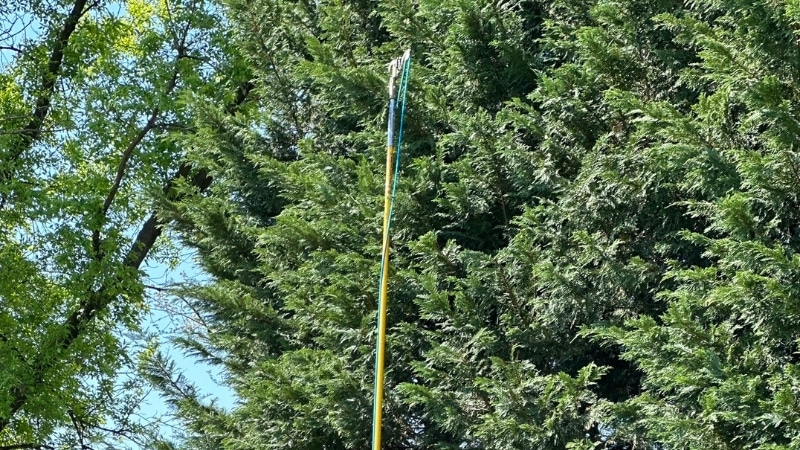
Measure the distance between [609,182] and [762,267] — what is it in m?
1.41

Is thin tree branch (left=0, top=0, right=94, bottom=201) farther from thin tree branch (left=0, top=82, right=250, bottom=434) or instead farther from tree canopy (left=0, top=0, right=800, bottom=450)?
thin tree branch (left=0, top=82, right=250, bottom=434)

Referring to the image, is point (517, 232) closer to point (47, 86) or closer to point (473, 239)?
point (473, 239)

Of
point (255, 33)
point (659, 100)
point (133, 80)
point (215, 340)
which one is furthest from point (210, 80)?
point (659, 100)

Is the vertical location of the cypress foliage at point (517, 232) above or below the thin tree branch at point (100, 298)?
below

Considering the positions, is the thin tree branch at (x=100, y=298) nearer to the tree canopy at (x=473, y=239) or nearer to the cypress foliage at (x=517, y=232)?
the tree canopy at (x=473, y=239)

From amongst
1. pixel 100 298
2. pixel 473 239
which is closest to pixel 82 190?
pixel 100 298

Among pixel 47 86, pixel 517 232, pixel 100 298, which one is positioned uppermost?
pixel 47 86

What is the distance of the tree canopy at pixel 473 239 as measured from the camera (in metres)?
6.65

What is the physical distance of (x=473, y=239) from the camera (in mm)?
8836

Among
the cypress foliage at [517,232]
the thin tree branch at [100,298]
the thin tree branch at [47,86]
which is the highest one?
the thin tree branch at [47,86]

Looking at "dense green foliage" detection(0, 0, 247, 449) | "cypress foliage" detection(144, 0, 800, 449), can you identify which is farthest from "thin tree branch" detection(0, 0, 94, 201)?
"cypress foliage" detection(144, 0, 800, 449)

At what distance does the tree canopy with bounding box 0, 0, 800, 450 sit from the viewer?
6.65m

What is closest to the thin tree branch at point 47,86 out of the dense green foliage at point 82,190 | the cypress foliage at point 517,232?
the dense green foliage at point 82,190

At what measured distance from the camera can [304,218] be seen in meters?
9.98
